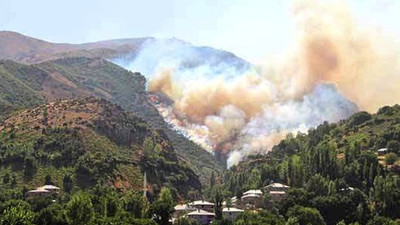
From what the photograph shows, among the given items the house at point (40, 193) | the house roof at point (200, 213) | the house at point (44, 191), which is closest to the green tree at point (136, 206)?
the house roof at point (200, 213)

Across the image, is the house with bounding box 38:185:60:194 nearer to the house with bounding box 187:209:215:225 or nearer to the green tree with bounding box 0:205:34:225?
the house with bounding box 187:209:215:225

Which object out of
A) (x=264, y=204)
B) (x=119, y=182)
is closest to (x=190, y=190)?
(x=119, y=182)

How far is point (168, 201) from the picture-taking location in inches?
4478

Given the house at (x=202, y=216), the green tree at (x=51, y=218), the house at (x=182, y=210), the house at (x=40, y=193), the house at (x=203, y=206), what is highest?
the house at (x=40, y=193)

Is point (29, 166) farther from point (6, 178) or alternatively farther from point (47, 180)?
point (47, 180)

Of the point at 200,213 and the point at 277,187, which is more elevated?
the point at 277,187

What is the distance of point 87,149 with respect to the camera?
16188 cm

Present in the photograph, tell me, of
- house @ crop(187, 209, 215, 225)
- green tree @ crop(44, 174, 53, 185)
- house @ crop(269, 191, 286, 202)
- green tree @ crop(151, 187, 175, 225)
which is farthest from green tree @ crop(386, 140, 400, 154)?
green tree @ crop(44, 174, 53, 185)

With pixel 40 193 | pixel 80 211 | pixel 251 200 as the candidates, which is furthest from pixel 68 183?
pixel 80 211

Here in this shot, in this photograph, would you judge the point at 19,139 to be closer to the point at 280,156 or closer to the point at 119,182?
the point at 119,182

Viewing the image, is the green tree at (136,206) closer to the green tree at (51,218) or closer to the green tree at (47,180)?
the green tree at (51,218)

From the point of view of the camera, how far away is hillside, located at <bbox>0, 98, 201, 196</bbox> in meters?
146

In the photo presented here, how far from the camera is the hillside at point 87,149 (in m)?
146

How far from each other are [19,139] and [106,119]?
2835 cm
